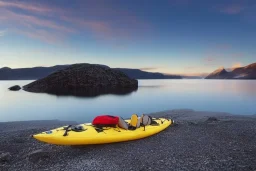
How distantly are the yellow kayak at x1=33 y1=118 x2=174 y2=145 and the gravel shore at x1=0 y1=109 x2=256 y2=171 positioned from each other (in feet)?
0.97

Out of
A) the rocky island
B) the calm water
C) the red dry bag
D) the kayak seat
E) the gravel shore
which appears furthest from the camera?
the rocky island

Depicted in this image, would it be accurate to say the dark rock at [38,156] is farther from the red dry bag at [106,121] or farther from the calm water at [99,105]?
the calm water at [99,105]

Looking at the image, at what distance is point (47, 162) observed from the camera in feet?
27.2

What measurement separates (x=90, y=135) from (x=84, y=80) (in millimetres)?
61266

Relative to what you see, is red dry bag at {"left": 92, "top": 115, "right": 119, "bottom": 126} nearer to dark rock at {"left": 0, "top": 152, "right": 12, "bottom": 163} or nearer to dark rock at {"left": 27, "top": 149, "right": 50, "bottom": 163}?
dark rock at {"left": 27, "top": 149, "right": 50, "bottom": 163}

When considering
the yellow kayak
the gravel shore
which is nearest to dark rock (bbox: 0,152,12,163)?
the gravel shore

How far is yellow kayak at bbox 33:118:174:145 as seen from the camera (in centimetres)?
891

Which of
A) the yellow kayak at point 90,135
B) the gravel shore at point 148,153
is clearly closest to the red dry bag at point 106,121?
the yellow kayak at point 90,135

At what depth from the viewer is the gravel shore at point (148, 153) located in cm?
774

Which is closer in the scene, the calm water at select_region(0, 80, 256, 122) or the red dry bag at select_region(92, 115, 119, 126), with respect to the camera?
the red dry bag at select_region(92, 115, 119, 126)

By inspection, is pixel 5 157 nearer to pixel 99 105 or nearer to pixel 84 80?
pixel 99 105

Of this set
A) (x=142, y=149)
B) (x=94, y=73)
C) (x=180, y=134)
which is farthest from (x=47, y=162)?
(x=94, y=73)

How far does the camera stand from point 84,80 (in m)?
69.4

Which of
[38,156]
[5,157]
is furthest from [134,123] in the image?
[5,157]
